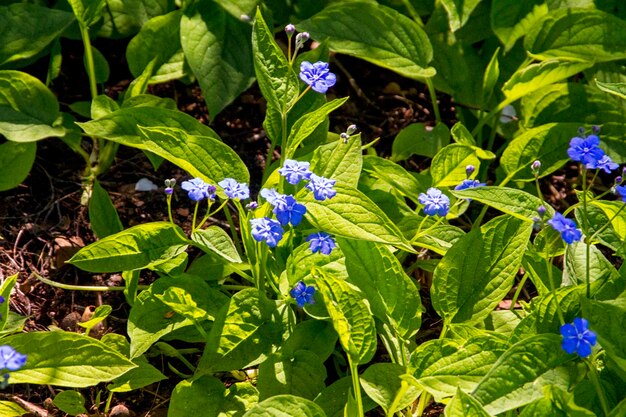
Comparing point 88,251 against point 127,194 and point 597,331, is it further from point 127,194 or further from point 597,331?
point 597,331

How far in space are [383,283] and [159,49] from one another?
1.19 m

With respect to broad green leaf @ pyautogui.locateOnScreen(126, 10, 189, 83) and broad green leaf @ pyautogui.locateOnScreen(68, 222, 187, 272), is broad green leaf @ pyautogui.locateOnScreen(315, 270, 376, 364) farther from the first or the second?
broad green leaf @ pyautogui.locateOnScreen(126, 10, 189, 83)

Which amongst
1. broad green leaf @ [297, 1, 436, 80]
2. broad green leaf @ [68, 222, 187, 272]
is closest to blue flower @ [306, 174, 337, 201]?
broad green leaf @ [68, 222, 187, 272]

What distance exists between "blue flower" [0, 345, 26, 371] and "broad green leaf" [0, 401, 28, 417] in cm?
A: 43

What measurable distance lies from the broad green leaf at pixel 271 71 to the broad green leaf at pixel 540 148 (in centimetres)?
76

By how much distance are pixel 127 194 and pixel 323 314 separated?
0.98 metres

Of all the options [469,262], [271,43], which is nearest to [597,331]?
[469,262]

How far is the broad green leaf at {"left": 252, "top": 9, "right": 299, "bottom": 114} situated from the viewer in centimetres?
222

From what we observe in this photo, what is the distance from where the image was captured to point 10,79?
258cm

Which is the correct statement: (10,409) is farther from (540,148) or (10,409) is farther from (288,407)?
(540,148)

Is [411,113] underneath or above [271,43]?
underneath

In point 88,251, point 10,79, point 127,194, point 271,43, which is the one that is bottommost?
point 127,194

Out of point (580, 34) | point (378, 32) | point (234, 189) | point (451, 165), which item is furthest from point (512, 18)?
point (234, 189)

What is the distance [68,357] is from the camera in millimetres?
2016
